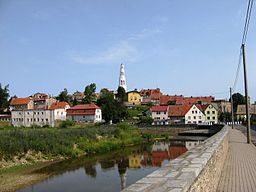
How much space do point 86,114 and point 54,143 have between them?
175 feet

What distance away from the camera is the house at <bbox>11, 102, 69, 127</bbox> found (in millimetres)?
87938

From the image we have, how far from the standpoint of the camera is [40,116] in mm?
90500

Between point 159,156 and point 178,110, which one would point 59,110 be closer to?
point 178,110

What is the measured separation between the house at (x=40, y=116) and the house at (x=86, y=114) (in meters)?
2.71

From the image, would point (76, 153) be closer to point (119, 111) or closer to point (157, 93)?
point (119, 111)

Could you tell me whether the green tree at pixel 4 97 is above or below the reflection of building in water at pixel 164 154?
above

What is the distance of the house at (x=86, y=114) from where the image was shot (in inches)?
3435

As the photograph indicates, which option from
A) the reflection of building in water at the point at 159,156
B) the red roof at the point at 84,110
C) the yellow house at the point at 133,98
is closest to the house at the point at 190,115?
the red roof at the point at 84,110

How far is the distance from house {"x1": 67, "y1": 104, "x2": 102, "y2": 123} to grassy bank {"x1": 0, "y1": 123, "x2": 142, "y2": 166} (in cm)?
3626

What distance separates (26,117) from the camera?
9375 cm

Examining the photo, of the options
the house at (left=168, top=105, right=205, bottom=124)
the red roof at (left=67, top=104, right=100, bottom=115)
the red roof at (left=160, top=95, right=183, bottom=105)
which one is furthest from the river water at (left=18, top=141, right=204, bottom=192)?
the red roof at (left=160, top=95, right=183, bottom=105)

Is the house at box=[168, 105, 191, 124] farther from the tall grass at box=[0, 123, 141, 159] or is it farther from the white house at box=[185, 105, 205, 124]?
the tall grass at box=[0, 123, 141, 159]

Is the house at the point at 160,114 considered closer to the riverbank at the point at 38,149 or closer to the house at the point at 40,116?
the house at the point at 40,116

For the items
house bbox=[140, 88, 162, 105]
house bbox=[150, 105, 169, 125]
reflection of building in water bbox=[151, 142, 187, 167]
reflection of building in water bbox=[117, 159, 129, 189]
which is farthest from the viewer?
Answer: house bbox=[140, 88, 162, 105]
